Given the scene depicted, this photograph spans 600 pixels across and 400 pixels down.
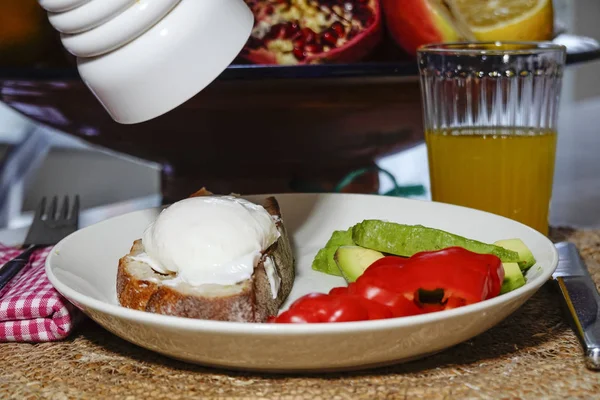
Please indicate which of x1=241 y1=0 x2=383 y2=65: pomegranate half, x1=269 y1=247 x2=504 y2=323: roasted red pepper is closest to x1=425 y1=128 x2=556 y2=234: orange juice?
x1=241 y1=0 x2=383 y2=65: pomegranate half

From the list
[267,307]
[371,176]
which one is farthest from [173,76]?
[371,176]

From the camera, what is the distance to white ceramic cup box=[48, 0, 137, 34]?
99 cm

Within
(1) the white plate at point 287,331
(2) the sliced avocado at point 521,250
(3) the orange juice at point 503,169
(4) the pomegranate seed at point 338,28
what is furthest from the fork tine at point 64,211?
(2) the sliced avocado at point 521,250

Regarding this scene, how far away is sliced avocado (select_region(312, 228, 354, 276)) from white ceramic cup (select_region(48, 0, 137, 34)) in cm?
50

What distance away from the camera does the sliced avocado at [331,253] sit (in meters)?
1.27

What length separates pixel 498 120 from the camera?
154 centimetres

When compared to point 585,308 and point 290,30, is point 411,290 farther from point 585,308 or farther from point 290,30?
point 290,30

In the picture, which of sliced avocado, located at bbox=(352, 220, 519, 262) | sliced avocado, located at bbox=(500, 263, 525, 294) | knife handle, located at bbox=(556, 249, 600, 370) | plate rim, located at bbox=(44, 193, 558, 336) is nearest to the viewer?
plate rim, located at bbox=(44, 193, 558, 336)

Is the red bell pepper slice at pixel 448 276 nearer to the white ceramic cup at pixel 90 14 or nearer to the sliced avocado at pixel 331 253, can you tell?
the sliced avocado at pixel 331 253

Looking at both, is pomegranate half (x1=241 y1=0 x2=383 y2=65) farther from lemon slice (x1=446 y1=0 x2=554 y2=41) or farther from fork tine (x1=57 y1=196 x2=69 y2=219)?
fork tine (x1=57 y1=196 x2=69 y2=219)

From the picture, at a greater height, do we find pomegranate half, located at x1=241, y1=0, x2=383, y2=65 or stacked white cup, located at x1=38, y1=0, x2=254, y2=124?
stacked white cup, located at x1=38, y1=0, x2=254, y2=124

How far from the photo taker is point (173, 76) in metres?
1.04

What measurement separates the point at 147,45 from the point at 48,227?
67 centimetres

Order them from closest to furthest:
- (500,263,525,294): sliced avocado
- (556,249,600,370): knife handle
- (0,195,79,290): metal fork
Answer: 1. (556,249,600,370): knife handle
2. (500,263,525,294): sliced avocado
3. (0,195,79,290): metal fork
